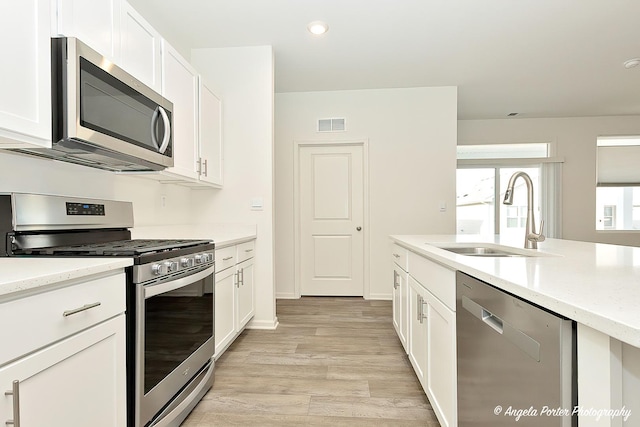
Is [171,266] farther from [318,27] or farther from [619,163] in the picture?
[619,163]

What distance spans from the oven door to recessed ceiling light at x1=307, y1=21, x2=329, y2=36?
7.22 ft

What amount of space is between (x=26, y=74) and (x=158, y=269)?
0.88 metres

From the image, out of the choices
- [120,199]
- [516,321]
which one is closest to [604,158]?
[516,321]

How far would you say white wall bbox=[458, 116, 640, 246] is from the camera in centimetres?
557

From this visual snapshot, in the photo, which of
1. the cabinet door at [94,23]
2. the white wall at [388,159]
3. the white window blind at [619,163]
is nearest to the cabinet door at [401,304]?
the white wall at [388,159]

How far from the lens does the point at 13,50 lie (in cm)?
117

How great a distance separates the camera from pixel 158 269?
1.42 meters

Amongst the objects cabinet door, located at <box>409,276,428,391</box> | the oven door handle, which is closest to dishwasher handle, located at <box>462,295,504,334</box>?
cabinet door, located at <box>409,276,428,391</box>

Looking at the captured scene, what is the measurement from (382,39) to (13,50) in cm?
276

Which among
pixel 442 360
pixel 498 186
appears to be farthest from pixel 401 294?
pixel 498 186

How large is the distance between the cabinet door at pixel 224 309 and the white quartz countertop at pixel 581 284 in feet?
5.03

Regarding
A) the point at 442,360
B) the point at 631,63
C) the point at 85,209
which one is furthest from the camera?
the point at 631,63

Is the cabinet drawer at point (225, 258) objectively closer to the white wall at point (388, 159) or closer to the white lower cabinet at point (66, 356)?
the white lower cabinet at point (66, 356)

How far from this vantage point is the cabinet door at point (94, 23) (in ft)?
4.58
